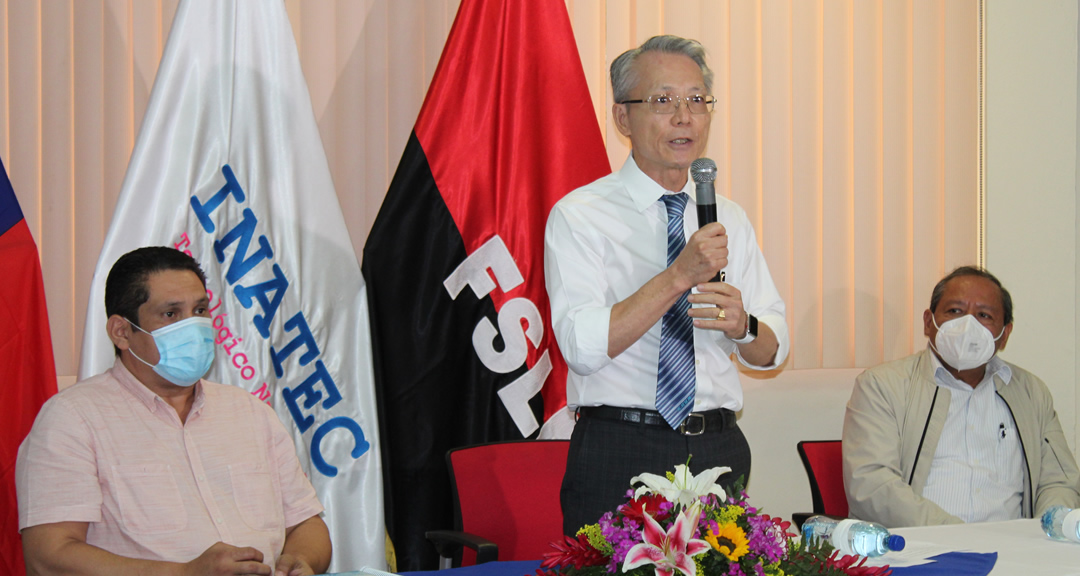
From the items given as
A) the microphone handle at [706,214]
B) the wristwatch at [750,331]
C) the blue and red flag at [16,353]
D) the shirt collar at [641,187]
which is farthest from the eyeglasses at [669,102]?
the blue and red flag at [16,353]

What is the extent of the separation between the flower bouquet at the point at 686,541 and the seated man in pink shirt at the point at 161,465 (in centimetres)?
88

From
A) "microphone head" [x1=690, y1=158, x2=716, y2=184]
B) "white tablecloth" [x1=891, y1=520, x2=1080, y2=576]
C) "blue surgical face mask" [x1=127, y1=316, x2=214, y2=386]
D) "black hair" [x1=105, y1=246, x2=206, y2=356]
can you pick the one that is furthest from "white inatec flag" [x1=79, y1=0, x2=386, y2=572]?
"white tablecloth" [x1=891, y1=520, x2=1080, y2=576]

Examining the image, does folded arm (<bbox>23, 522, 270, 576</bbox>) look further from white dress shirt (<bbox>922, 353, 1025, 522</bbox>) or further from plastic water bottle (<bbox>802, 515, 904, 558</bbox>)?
white dress shirt (<bbox>922, 353, 1025, 522</bbox>)

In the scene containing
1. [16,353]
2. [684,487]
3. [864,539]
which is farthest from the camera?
[16,353]

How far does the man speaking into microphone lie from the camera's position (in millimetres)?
2008

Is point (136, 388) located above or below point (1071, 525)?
above

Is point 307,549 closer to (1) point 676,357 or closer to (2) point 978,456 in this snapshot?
(1) point 676,357

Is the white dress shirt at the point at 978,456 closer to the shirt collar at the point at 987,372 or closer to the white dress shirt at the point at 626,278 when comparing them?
the shirt collar at the point at 987,372

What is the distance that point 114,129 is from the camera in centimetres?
326

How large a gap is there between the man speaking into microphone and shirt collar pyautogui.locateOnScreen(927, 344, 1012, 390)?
1.17 m

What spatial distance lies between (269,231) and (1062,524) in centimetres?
232

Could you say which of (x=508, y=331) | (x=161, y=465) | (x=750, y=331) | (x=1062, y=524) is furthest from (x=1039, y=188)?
(x=161, y=465)

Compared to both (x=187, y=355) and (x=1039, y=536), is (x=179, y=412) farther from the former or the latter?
(x=1039, y=536)

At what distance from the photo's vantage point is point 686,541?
3.97 ft
